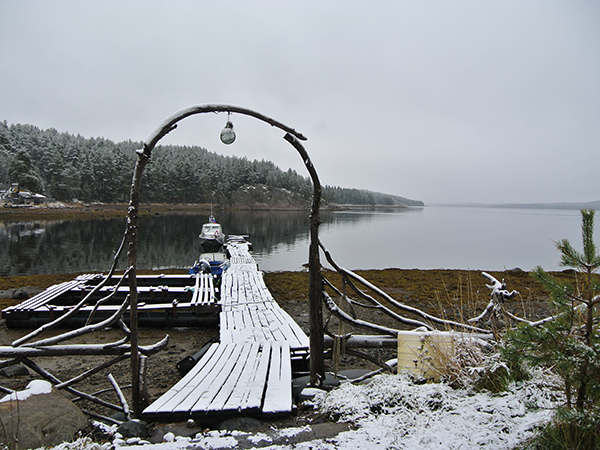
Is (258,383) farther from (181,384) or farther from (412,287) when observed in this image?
(412,287)

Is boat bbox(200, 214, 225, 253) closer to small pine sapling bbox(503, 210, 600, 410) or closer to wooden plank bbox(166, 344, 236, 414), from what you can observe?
wooden plank bbox(166, 344, 236, 414)

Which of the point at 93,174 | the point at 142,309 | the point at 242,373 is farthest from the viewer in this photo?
the point at 93,174

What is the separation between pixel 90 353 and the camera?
4.33m

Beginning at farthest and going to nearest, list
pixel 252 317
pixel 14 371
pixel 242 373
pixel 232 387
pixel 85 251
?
pixel 85 251 → pixel 252 317 → pixel 14 371 → pixel 242 373 → pixel 232 387

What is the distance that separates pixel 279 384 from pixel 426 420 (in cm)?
190

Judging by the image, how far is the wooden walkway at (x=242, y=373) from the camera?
3.53m

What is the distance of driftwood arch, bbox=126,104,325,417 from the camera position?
3.81 m

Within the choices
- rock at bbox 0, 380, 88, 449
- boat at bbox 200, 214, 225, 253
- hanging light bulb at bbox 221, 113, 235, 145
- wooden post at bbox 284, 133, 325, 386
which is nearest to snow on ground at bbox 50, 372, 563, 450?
rock at bbox 0, 380, 88, 449

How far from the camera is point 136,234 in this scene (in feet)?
13.2

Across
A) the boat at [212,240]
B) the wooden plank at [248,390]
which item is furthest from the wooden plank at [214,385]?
the boat at [212,240]

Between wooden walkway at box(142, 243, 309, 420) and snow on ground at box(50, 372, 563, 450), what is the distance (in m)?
0.46

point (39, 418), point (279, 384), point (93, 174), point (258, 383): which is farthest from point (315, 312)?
point (93, 174)

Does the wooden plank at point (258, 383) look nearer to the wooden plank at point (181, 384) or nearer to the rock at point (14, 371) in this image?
the wooden plank at point (181, 384)

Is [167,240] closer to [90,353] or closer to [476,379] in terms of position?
[90,353]
